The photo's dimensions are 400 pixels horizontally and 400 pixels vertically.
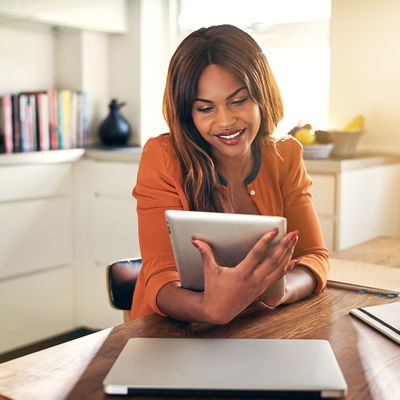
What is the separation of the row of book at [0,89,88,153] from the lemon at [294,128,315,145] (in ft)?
4.17

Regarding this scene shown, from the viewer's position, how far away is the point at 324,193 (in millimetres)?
2748

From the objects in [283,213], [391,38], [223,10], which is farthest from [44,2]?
[283,213]

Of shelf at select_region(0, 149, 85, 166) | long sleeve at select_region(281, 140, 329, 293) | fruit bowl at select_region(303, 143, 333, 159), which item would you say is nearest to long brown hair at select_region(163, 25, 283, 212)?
long sleeve at select_region(281, 140, 329, 293)

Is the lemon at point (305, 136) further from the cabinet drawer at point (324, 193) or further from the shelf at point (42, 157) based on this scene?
the shelf at point (42, 157)

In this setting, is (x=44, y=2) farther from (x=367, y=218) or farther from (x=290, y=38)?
(x=367, y=218)

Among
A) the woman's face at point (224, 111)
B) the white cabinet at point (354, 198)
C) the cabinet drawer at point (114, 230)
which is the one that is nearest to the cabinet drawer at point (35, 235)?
the cabinet drawer at point (114, 230)

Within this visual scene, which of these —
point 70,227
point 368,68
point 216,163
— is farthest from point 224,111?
point 70,227

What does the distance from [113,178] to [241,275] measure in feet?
7.62

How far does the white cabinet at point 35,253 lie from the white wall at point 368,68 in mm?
1378

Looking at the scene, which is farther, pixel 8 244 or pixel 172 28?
pixel 172 28

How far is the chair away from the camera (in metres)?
1.63

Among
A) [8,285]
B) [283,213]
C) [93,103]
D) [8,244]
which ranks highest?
[93,103]

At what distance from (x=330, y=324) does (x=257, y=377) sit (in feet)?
1.17

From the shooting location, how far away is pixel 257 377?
96 centimetres
